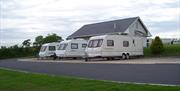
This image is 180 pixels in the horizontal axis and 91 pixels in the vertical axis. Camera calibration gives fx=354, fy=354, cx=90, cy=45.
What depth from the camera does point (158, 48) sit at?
128ft

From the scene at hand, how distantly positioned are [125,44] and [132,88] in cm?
2475

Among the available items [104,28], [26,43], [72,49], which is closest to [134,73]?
[72,49]

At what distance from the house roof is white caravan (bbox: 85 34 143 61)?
1662 cm

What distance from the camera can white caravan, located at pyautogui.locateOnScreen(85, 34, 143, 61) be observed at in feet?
105

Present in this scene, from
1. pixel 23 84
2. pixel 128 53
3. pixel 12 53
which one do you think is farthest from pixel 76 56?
pixel 23 84

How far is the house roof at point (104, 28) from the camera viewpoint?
5301cm

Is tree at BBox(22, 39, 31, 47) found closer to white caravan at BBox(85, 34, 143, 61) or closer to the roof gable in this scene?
the roof gable

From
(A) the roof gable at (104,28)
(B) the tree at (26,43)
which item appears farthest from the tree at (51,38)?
(A) the roof gable at (104,28)

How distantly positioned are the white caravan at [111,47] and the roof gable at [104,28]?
54.5ft

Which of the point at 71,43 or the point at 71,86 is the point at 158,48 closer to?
the point at 71,43

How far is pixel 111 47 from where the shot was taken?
32.8 m

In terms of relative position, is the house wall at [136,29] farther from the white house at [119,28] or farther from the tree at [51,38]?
the tree at [51,38]

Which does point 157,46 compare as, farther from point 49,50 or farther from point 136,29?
point 136,29

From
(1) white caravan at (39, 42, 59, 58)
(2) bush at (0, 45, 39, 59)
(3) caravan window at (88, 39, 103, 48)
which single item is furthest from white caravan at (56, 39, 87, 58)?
(2) bush at (0, 45, 39, 59)
